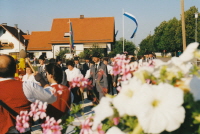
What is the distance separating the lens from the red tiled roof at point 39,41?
4928cm

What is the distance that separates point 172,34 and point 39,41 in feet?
96.2

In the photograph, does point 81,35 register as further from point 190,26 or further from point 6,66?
point 6,66

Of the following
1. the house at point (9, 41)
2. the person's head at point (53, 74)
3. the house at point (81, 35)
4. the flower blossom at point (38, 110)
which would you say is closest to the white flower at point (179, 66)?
the flower blossom at point (38, 110)

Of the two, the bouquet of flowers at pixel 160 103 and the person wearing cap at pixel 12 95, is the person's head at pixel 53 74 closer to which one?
the person wearing cap at pixel 12 95

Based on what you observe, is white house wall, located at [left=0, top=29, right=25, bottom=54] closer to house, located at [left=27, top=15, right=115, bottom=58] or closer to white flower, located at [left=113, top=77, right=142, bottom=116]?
house, located at [left=27, top=15, right=115, bottom=58]

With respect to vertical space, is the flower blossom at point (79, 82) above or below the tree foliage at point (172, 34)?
below

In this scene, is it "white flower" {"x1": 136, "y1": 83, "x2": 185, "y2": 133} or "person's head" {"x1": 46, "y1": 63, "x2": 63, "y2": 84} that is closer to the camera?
"white flower" {"x1": 136, "y1": 83, "x2": 185, "y2": 133}

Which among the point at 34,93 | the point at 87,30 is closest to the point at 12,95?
the point at 34,93

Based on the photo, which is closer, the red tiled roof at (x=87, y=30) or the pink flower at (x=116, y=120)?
the pink flower at (x=116, y=120)

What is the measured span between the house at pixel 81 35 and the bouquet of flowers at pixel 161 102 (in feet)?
124

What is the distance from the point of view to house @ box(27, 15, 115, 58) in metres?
41.6

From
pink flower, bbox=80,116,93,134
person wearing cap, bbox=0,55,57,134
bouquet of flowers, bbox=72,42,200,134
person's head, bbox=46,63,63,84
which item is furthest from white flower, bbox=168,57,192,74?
person's head, bbox=46,63,63,84

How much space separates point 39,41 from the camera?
50750 millimetres

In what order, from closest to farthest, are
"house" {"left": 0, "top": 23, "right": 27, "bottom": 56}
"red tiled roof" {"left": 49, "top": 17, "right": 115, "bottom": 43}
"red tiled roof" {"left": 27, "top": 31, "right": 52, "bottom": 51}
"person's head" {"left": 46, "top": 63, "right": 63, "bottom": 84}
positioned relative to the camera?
"person's head" {"left": 46, "top": 63, "right": 63, "bottom": 84} → "red tiled roof" {"left": 49, "top": 17, "right": 115, "bottom": 43} → "red tiled roof" {"left": 27, "top": 31, "right": 52, "bottom": 51} → "house" {"left": 0, "top": 23, "right": 27, "bottom": 56}
